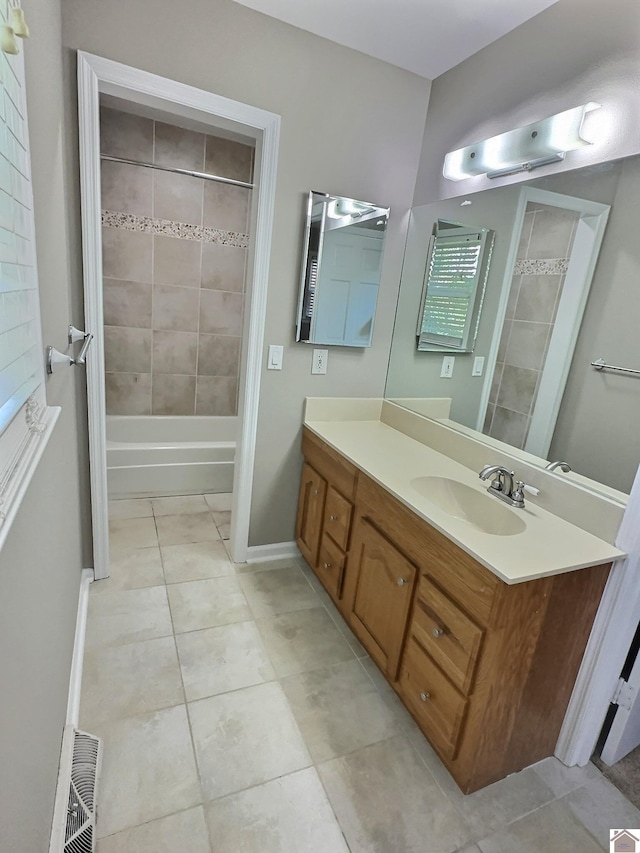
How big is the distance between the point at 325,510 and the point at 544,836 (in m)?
1.30

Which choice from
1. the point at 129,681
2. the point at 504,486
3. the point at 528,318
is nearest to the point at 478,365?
the point at 528,318

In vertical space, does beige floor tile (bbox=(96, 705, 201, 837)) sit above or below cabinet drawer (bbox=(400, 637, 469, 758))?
below

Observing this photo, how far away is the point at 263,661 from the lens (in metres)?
1.77

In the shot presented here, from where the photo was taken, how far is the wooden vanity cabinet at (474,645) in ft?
3.90

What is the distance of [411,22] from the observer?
1.68 metres

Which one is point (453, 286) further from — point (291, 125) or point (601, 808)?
point (601, 808)

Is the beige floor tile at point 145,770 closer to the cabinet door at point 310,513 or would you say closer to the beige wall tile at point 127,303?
the cabinet door at point 310,513

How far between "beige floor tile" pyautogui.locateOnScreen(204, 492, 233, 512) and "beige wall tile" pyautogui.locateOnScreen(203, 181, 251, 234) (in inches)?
77.6

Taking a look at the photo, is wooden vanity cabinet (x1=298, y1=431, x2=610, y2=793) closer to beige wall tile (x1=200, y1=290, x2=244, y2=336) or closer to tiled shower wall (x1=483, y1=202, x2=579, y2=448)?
tiled shower wall (x1=483, y1=202, x2=579, y2=448)

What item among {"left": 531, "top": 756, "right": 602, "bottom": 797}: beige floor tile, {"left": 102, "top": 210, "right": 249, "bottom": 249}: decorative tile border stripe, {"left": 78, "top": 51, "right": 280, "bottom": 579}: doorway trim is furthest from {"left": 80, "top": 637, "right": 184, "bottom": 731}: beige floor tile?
{"left": 102, "top": 210, "right": 249, "bottom": 249}: decorative tile border stripe

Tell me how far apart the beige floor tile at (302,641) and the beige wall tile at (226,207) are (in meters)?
2.73

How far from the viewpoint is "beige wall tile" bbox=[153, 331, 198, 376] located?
3.31m

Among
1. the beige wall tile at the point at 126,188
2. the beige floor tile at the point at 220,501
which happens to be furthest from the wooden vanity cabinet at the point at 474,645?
the beige wall tile at the point at 126,188

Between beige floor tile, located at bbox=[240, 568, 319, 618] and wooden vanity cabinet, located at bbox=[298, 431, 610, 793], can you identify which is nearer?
wooden vanity cabinet, located at bbox=[298, 431, 610, 793]
